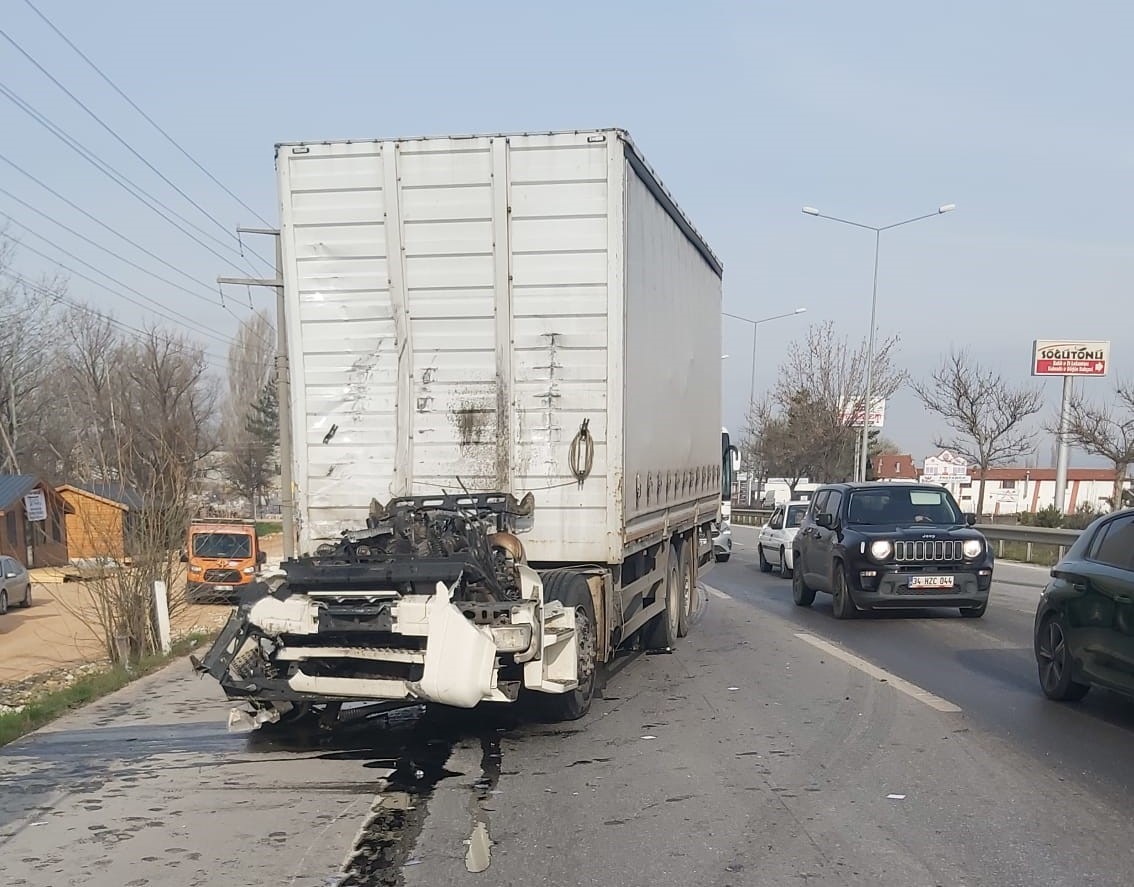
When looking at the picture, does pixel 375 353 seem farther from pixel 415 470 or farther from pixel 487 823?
pixel 487 823

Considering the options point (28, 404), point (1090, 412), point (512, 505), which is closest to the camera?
point (512, 505)

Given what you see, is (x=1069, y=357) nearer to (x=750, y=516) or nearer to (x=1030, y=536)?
(x=1030, y=536)

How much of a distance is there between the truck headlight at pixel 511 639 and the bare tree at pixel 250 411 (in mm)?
69662

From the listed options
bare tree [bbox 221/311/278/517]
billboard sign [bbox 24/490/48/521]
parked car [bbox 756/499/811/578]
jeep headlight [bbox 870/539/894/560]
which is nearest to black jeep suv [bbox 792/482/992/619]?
jeep headlight [bbox 870/539/894/560]

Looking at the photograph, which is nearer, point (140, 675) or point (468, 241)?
point (468, 241)

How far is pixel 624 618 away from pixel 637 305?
2.65m

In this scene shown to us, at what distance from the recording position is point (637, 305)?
9.17 meters

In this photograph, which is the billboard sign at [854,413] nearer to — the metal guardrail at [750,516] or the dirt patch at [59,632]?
the metal guardrail at [750,516]

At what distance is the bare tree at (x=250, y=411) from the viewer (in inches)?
2972

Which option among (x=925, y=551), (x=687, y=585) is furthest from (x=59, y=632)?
(x=925, y=551)

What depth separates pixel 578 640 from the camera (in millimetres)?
7934

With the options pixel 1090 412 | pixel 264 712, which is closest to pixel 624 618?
pixel 264 712

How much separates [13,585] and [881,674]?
26890mm

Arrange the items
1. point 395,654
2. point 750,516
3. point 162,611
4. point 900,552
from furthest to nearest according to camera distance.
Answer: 1. point 750,516
2. point 900,552
3. point 162,611
4. point 395,654
